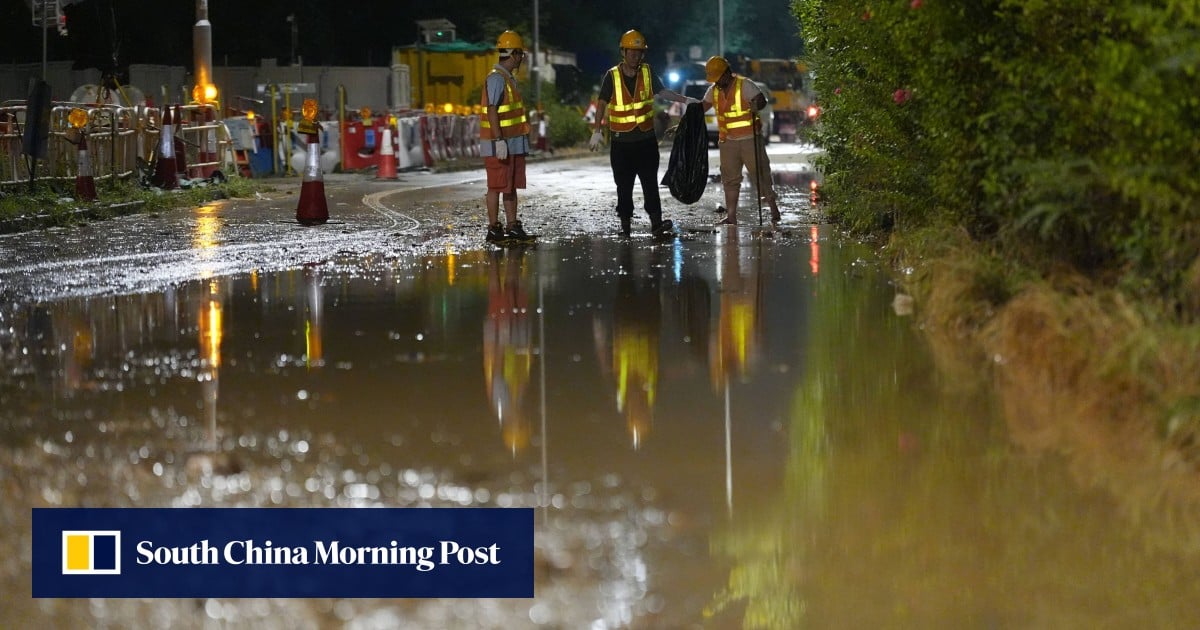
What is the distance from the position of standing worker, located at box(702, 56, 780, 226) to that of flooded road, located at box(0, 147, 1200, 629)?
4.91 metres

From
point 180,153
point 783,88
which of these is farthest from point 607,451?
point 783,88

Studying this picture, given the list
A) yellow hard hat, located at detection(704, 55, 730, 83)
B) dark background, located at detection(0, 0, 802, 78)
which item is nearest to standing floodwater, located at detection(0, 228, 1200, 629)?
yellow hard hat, located at detection(704, 55, 730, 83)

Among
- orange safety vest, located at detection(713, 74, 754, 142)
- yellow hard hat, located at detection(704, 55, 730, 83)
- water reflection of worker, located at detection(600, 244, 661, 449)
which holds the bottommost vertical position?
water reflection of worker, located at detection(600, 244, 661, 449)

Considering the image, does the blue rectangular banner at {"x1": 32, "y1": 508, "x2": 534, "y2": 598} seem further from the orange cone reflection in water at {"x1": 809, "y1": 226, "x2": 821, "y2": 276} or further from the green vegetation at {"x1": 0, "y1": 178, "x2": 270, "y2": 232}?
the green vegetation at {"x1": 0, "y1": 178, "x2": 270, "y2": 232}

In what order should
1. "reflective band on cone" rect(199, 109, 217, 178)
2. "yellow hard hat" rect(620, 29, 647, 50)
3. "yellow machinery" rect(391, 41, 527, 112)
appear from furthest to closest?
1. "yellow machinery" rect(391, 41, 527, 112)
2. "reflective band on cone" rect(199, 109, 217, 178)
3. "yellow hard hat" rect(620, 29, 647, 50)

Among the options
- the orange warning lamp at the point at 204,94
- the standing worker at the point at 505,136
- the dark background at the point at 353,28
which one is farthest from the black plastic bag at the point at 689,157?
the dark background at the point at 353,28

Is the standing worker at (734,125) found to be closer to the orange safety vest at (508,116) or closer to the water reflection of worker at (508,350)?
the orange safety vest at (508,116)

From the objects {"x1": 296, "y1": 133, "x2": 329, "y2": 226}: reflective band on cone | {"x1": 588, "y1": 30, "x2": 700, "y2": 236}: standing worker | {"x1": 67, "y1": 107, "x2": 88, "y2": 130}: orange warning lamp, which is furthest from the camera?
{"x1": 67, "y1": 107, "x2": 88, "y2": 130}: orange warning lamp

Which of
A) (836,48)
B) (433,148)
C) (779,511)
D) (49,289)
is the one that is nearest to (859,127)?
(836,48)

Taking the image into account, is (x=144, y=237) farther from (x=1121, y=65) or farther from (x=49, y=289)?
(x=1121, y=65)

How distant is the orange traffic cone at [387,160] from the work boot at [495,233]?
50.7 feet

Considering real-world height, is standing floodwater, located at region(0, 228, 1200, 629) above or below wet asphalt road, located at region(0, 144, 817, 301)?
below

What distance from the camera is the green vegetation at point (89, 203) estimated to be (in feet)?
58.4

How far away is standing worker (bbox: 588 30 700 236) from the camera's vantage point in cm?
1580
